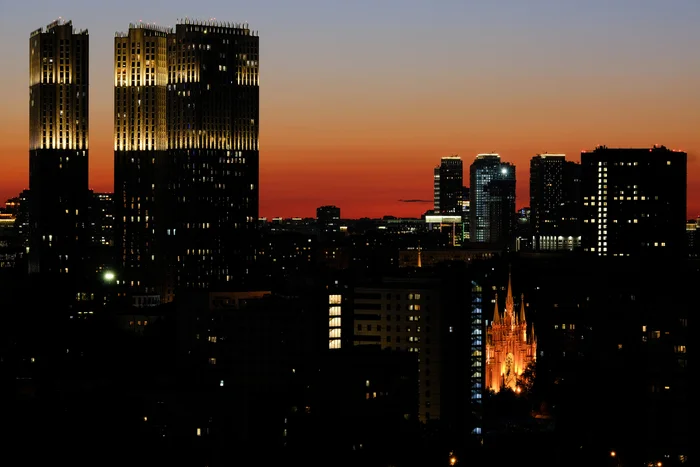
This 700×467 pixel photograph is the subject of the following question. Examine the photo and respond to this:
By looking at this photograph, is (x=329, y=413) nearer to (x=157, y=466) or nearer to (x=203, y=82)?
(x=157, y=466)

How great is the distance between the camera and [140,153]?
551ft

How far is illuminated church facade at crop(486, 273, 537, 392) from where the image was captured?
408 feet

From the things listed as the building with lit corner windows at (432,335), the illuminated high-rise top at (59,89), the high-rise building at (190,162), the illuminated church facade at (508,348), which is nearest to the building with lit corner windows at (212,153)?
the high-rise building at (190,162)

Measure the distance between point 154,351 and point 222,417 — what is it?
1440 inches

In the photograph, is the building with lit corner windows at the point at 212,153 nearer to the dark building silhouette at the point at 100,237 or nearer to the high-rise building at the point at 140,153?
the high-rise building at the point at 140,153

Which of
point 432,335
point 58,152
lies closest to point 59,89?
point 58,152

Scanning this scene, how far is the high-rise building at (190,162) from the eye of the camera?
534 feet

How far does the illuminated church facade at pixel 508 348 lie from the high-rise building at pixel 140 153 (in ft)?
124

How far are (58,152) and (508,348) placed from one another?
5478 centimetres

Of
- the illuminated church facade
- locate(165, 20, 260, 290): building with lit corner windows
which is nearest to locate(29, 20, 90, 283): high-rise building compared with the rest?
locate(165, 20, 260, 290): building with lit corner windows

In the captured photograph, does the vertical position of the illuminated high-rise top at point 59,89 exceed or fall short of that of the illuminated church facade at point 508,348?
it exceeds it

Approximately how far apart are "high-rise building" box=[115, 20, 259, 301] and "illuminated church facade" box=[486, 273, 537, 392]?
105ft

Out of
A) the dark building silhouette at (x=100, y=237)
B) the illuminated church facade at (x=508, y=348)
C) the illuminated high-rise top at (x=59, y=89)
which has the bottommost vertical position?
the illuminated church facade at (x=508, y=348)

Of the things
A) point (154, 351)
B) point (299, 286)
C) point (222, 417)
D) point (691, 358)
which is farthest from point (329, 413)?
point (299, 286)
